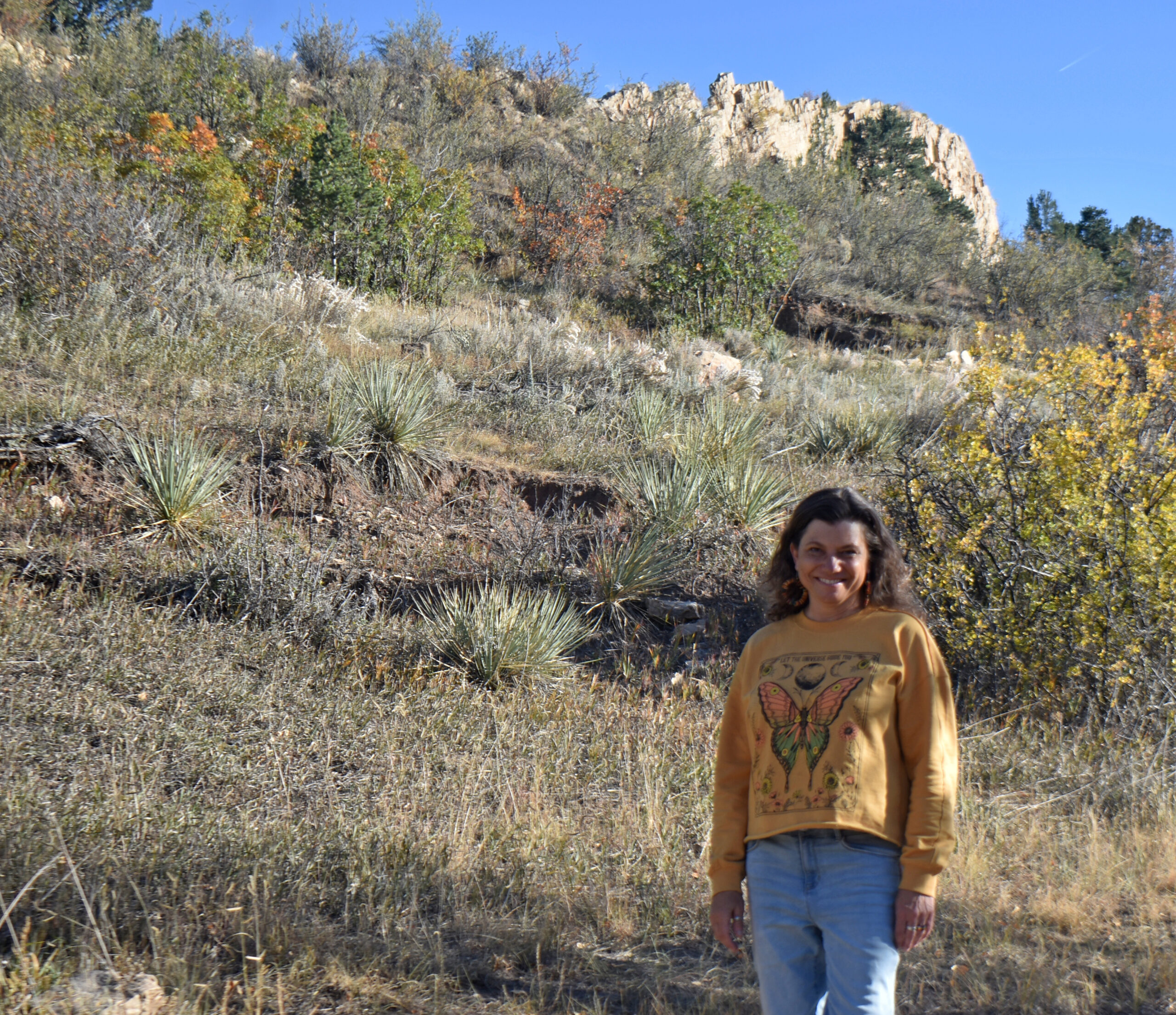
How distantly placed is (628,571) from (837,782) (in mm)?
4694

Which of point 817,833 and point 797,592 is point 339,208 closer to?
point 797,592

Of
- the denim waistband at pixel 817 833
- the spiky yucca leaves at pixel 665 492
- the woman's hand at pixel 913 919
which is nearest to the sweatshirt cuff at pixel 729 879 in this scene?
the denim waistband at pixel 817 833

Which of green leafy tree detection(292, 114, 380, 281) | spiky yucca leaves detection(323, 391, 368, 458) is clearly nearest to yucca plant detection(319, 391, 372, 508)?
spiky yucca leaves detection(323, 391, 368, 458)

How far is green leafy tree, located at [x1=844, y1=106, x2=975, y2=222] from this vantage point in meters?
32.4

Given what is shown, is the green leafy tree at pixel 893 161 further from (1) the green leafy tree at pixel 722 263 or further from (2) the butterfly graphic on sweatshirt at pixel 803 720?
(2) the butterfly graphic on sweatshirt at pixel 803 720

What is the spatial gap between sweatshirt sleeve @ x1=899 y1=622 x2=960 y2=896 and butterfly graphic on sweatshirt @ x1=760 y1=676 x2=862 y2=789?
0.13m

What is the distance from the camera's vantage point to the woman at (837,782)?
1845mm

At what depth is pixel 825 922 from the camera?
186 centimetres

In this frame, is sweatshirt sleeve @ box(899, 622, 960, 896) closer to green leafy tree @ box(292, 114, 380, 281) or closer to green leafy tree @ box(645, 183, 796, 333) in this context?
green leafy tree @ box(292, 114, 380, 281)

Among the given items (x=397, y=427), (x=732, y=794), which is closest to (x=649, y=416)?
(x=397, y=427)

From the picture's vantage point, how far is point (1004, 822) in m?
4.00

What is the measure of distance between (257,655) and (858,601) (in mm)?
3998

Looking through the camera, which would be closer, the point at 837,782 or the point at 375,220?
the point at 837,782

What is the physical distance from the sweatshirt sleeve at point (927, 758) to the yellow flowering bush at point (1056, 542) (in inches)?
139
